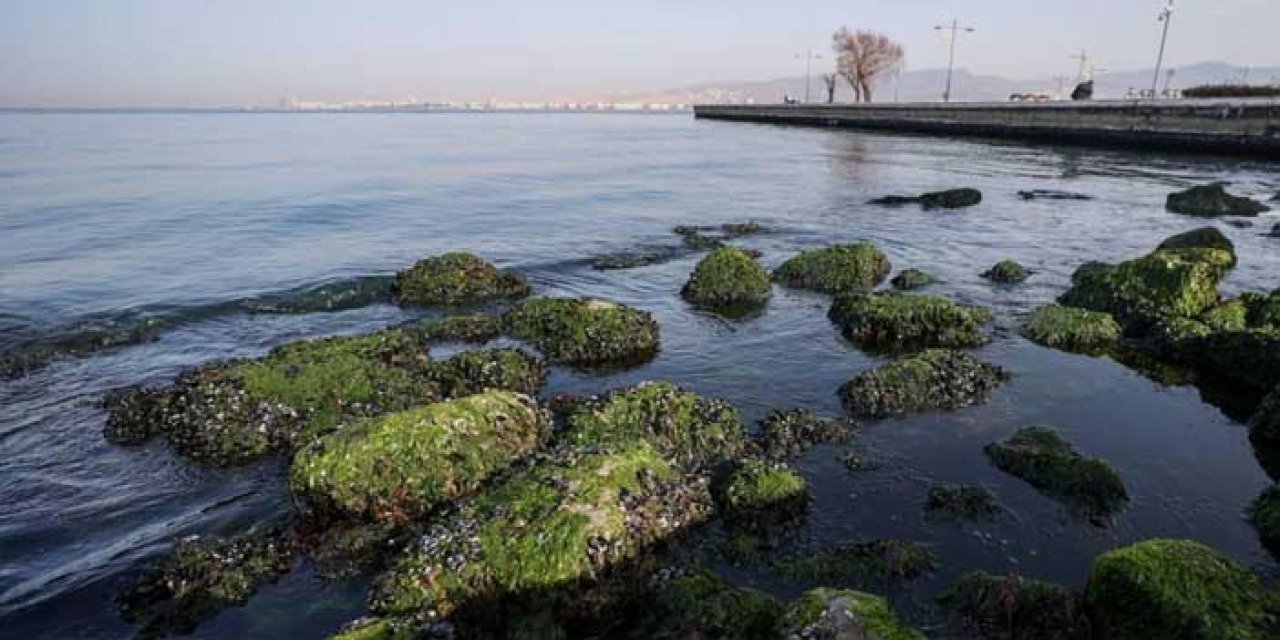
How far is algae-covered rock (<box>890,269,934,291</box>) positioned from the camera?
1741 centimetres

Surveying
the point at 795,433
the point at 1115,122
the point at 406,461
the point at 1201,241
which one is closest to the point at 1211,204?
the point at 1201,241

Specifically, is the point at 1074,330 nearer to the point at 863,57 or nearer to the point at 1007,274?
the point at 1007,274

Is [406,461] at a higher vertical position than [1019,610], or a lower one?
higher

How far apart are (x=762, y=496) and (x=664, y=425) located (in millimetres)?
1806

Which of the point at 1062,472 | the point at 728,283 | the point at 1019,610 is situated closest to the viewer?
the point at 1019,610

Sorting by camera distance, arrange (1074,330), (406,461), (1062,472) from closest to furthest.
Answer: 1. (406,461)
2. (1062,472)
3. (1074,330)

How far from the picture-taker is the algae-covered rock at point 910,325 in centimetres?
1332

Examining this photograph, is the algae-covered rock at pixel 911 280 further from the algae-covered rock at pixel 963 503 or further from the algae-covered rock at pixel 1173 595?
the algae-covered rock at pixel 1173 595

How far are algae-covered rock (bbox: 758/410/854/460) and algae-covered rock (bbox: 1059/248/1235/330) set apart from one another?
24.7 feet

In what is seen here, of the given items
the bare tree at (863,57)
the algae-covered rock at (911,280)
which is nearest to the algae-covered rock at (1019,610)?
the algae-covered rock at (911,280)

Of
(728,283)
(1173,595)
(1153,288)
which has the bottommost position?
(728,283)

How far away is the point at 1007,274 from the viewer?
18.1 meters

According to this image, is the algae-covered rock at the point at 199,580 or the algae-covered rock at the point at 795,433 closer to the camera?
the algae-covered rock at the point at 199,580

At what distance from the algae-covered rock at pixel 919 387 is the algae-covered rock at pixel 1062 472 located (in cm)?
139
